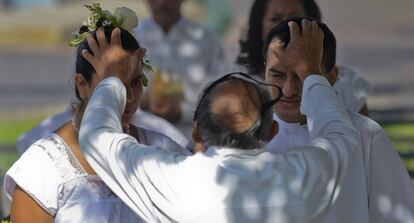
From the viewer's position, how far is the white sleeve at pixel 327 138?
306cm

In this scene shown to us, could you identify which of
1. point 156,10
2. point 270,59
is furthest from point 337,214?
point 156,10

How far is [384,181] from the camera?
12.2 feet

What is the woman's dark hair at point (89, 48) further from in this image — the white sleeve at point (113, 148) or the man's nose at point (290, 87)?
the man's nose at point (290, 87)

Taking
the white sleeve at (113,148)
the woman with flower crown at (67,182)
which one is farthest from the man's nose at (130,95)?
the white sleeve at (113,148)

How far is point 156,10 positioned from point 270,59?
3.51 metres

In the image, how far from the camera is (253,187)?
3.01m

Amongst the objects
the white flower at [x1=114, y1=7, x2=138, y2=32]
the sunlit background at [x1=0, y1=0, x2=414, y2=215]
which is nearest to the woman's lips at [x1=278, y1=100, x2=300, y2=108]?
the white flower at [x1=114, y1=7, x2=138, y2=32]

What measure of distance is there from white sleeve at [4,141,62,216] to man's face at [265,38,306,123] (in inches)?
30.0

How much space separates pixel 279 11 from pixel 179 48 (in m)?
2.09

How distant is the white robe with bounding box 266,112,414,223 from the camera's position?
3668 mm

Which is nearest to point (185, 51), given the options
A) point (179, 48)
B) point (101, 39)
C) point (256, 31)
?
point (179, 48)

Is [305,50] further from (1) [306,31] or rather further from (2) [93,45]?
(2) [93,45]

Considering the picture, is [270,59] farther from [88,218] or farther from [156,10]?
[156,10]

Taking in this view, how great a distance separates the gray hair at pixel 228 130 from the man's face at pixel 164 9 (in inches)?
161
